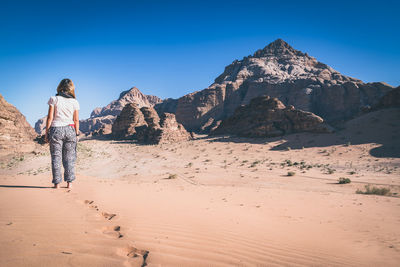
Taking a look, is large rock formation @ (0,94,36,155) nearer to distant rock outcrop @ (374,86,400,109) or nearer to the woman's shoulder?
the woman's shoulder

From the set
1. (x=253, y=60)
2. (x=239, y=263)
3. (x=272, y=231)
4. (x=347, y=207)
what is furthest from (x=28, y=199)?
(x=253, y=60)

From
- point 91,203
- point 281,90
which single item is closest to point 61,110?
point 91,203

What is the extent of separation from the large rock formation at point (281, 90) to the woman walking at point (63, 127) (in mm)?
55109

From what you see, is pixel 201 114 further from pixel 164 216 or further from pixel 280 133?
pixel 164 216

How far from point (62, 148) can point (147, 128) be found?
131ft

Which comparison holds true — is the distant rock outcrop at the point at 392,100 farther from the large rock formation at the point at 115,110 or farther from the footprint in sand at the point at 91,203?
the large rock formation at the point at 115,110

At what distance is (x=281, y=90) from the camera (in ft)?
220

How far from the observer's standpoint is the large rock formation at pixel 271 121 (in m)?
32.0

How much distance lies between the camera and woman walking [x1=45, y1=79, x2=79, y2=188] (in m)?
4.64

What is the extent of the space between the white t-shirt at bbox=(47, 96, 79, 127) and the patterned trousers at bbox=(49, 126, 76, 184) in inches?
5.0

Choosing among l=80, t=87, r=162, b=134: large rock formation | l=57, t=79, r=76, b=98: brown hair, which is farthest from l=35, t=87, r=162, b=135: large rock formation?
l=57, t=79, r=76, b=98: brown hair

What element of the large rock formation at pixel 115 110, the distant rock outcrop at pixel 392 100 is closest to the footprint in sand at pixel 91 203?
the distant rock outcrop at pixel 392 100

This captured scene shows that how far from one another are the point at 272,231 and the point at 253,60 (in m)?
102

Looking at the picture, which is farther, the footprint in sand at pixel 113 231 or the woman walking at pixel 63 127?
the woman walking at pixel 63 127
